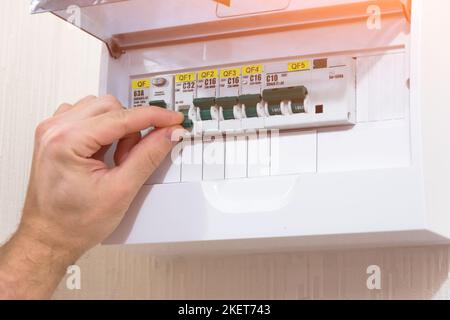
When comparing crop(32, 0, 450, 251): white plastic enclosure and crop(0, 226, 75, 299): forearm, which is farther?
crop(0, 226, 75, 299): forearm

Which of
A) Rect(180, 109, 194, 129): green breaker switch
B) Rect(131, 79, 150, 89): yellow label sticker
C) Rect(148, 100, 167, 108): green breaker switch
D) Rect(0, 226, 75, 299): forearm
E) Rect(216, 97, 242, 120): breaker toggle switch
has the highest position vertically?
Rect(131, 79, 150, 89): yellow label sticker

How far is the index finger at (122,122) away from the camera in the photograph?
777 mm

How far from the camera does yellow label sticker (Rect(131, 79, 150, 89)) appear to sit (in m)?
0.85

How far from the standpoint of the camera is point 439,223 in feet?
2.39

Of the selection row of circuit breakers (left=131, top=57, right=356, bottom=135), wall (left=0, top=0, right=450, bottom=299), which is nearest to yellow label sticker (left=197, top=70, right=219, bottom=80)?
row of circuit breakers (left=131, top=57, right=356, bottom=135)

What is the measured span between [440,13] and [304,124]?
19 centimetres

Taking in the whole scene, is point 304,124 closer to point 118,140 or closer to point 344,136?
point 344,136

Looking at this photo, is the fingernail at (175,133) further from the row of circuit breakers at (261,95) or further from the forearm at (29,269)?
the forearm at (29,269)

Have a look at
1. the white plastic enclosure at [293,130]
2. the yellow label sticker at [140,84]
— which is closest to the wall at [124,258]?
the white plastic enclosure at [293,130]

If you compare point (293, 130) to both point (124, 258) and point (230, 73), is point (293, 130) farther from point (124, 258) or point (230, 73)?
point (124, 258)

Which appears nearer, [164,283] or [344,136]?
[344,136]

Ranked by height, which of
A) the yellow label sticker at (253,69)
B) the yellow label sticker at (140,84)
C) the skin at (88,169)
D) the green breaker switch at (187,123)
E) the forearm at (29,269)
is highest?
the yellow label sticker at (253,69)

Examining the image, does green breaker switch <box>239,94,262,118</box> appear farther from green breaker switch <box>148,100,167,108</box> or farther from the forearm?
the forearm
